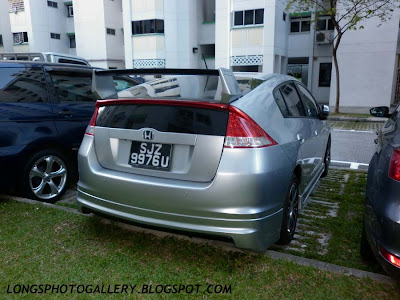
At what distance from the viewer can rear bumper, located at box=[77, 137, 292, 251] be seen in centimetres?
258

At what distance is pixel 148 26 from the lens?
25.5 meters

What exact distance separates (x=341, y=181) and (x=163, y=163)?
143 inches

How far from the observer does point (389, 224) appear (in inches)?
89.3

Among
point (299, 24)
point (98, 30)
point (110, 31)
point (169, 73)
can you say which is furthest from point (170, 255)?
point (110, 31)

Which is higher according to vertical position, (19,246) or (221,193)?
(221,193)

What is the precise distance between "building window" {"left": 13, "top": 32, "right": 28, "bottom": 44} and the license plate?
3275 centimetres

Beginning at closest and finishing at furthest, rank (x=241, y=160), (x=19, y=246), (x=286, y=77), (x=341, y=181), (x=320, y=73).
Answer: (x=241, y=160)
(x=19, y=246)
(x=286, y=77)
(x=341, y=181)
(x=320, y=73)

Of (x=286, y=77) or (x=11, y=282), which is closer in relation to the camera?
(x=11, y=282)

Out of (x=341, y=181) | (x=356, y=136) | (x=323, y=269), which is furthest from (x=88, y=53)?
(x=323, y=269)

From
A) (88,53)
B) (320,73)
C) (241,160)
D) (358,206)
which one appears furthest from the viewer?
(88,53)

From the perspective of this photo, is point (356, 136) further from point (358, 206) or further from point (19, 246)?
point (19, 246)

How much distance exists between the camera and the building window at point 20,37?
30.8m

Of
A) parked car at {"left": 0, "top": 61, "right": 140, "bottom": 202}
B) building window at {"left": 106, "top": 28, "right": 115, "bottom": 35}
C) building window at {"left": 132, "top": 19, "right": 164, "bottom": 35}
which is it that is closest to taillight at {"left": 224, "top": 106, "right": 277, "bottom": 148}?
parked car at {"left": 0, "top": 61, "right": 140, "bottom": 202}

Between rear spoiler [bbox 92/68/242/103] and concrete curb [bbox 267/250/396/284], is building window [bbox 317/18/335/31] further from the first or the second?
concrete curb [bbox 267/250/396/284]
